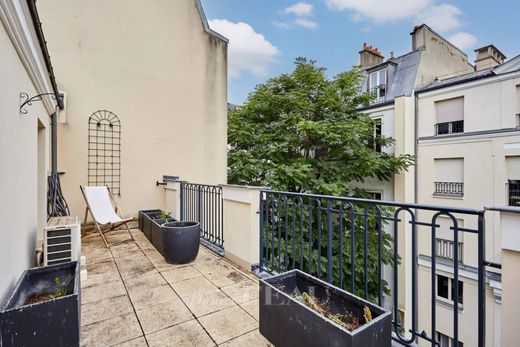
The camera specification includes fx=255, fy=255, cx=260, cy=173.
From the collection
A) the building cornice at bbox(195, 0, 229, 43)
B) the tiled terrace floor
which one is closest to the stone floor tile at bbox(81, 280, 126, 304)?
the tiled terrace floor

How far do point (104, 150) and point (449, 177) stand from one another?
10.7 meters

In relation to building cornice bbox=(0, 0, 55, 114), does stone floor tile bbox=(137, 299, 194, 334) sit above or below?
below

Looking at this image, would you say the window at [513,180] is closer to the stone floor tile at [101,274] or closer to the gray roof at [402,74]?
the gray roof at [402,74]

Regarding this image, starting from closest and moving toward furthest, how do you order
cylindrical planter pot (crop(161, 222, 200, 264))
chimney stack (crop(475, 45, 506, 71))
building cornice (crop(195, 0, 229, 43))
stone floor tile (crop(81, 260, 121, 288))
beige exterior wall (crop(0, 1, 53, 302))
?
beige exterior wall (crop(0, 1, 53, 302)) → stone floor tile (crop(81, 260, 121, 288)) → cylindrical planter pot (crop(161, 222, 200, 264)) → building cornice (crop(195, 0, 229, 43)) → chimney stack (crop(475, 45, 506, 71))

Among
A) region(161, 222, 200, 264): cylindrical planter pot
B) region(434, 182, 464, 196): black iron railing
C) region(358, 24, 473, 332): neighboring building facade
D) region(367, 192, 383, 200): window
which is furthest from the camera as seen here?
region(367, 192, 383, 200): window

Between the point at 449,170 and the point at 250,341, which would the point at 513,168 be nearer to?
the point at 449,170

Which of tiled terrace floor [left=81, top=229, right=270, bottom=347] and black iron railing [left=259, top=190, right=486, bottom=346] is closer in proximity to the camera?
black iron railing [left=259, top=190, right=486, bottom=346]

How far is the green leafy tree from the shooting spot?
7.88 m

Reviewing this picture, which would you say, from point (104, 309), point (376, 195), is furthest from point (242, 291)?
point (376, 195)

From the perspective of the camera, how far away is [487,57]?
1009 centimetres

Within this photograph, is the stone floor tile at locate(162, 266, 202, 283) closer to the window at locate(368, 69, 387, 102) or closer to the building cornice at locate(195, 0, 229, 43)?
the building cornice at locate(195, 0, 229, 43)

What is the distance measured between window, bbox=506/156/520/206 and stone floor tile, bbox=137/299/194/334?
9.95 meters

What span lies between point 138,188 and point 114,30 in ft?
11.3

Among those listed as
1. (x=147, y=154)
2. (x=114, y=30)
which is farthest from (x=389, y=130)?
(x=114, y=30)
